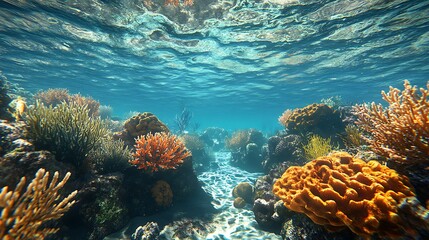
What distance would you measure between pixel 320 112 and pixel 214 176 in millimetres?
7004

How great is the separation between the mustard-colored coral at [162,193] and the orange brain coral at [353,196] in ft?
13.4

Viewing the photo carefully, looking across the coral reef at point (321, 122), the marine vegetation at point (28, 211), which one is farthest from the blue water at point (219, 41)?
the marine vegetation at point (28, 211)

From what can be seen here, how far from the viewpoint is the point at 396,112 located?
12.6 feet

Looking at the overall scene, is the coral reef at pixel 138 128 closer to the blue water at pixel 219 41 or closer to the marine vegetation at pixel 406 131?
the blue water at pixel 219 41

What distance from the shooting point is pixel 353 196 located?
10.6ft

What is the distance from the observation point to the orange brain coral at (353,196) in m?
2.85

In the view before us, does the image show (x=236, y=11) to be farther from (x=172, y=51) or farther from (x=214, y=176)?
(x=214, y=176)

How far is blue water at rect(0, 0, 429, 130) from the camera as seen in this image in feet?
36.3

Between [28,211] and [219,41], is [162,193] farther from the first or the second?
[219,41]

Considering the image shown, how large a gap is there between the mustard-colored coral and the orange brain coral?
4.08 meters

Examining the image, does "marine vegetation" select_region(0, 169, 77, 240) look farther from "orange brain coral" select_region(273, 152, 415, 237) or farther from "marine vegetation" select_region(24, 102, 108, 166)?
"orange brain coral" select_region(273, 152, 415, 237)

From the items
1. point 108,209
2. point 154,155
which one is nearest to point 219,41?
point 154,155

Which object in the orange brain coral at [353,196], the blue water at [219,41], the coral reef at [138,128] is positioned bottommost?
the orange brain coral at [353,196]

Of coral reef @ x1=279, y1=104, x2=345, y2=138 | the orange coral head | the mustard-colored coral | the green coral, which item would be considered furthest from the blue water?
the green coral
